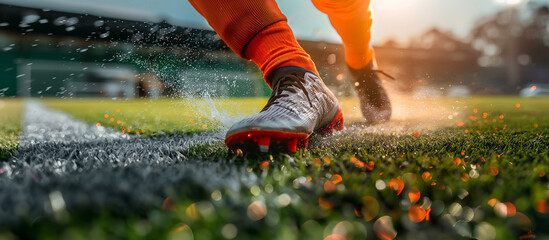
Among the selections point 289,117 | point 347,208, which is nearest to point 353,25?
point 289,117

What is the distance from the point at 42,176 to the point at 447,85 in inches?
65.3

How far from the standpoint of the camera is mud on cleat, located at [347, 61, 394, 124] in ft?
6.28

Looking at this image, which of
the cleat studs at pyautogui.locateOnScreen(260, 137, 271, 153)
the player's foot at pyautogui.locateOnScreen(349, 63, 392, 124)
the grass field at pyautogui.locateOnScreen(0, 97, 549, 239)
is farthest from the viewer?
the player's foot at pyautogui.locateOnScreen(349, 63, 392, 124)

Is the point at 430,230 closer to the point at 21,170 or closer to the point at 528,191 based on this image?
the point at 528,191

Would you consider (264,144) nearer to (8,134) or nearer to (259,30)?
(259,30)

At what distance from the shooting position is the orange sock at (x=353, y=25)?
1.55m

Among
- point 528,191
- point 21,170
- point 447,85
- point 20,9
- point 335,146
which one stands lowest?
point 20,9

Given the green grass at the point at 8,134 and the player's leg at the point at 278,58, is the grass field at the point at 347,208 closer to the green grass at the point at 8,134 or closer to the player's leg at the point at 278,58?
the player's leg at the point at 278,58

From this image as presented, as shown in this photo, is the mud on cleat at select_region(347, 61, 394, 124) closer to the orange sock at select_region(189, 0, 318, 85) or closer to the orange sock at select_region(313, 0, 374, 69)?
the orange sock at select_region(313, 0, 374, 69)

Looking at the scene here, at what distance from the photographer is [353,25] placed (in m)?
1.66

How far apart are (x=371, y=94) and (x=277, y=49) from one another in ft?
2.95

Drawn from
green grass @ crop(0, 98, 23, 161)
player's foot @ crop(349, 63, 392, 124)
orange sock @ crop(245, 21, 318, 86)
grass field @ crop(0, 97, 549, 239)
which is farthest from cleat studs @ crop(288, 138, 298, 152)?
player's foot @ crop(349, 63, 392, 124)

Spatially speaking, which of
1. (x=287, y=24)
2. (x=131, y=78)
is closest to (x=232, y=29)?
(x=287, y=24)

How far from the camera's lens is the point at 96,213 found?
1.28 ft
